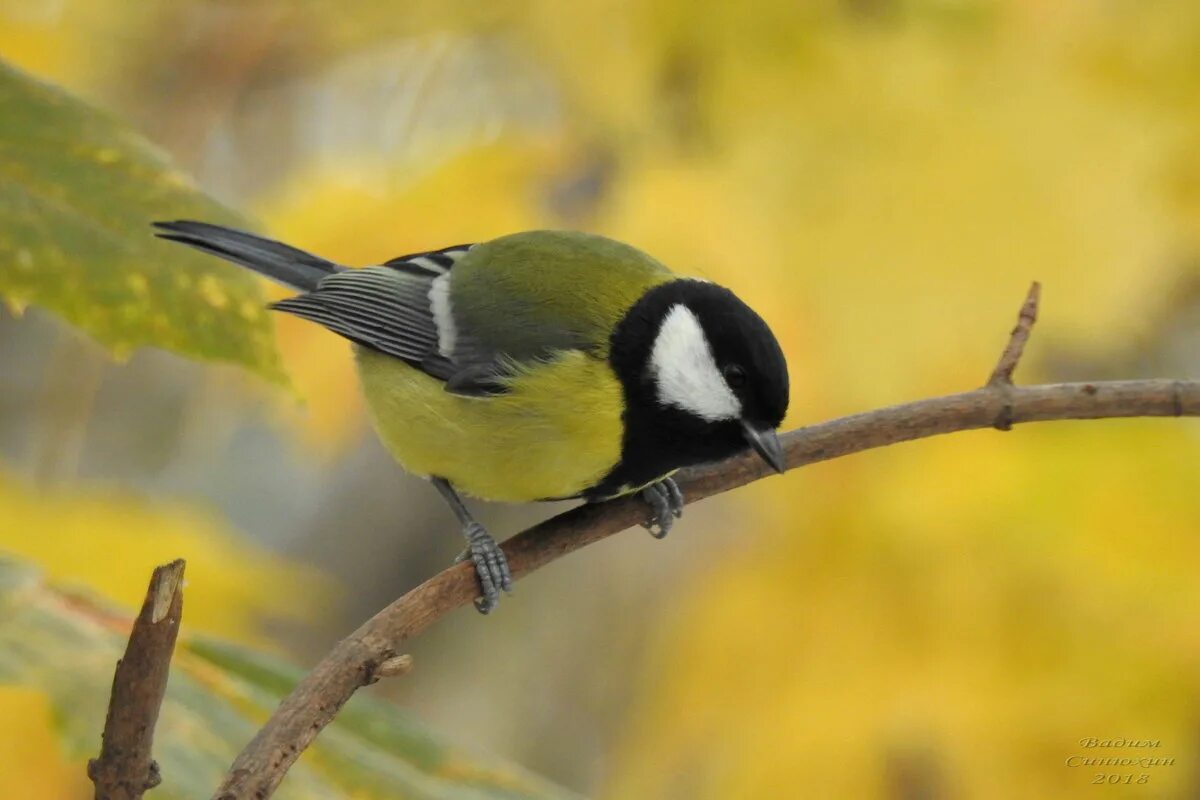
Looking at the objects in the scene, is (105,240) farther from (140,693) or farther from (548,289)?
(548,289)

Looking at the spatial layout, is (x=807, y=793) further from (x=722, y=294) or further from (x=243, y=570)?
(x=243, y=570)

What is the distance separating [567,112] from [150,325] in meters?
0.91

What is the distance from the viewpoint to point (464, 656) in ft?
8.54

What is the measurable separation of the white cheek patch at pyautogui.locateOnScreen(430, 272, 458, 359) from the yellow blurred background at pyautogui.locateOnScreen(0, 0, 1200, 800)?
0.55 feet

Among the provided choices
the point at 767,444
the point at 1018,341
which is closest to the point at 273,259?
the point at 767,444

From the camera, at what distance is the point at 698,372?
1.32 meters

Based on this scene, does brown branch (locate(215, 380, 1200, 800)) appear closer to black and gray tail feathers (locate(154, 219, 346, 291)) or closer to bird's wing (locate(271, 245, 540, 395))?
bird's wing (locate(271, 245, 540, 395))

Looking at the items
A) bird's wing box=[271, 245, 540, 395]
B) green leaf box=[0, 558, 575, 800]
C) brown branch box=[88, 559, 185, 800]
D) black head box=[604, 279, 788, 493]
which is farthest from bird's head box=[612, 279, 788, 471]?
brown branch box=[88, 559, 185, 800]

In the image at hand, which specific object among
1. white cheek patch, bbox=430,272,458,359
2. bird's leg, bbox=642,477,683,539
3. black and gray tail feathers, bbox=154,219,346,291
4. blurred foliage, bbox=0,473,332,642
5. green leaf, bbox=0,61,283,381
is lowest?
blurred foliage, bbox=0,473,332,642

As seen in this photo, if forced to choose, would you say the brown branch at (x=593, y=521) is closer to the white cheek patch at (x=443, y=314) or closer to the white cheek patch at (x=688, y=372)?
the white cheek patch at (x=688, y=372)

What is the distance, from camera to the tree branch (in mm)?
774

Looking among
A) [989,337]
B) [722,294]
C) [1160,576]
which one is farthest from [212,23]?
[1160,576]

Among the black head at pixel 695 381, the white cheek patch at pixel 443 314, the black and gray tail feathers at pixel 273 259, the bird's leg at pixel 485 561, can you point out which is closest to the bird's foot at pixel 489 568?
the bird's leg at pixel 485 561

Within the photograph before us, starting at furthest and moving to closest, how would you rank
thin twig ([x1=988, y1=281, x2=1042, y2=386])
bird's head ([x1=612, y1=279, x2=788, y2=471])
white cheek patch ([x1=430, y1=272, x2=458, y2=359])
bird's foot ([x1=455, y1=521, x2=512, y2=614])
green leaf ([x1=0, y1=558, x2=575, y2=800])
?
white cheek patch ([x1=430, y1=272, x2=458, y2=359]) < bird's head ([x1=612, y1=279, x2=788, y2=471]) < bird's foot ([x1=455, y1=521, x2=512, y2=614]) < thin twig ([x1=988, y1=281, x2=1042, y2=386]) < green leaf ([x1=0, y1=558, x2=575, y2=800])
